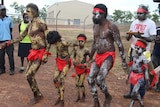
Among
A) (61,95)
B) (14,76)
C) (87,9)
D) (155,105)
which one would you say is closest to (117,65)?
(14,76)

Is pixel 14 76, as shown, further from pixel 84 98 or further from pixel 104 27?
pixel 104 27

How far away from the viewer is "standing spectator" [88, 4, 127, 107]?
5434 millimetres

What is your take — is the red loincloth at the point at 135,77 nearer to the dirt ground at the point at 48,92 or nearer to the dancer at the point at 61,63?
the dirt ground at the point at 48,92

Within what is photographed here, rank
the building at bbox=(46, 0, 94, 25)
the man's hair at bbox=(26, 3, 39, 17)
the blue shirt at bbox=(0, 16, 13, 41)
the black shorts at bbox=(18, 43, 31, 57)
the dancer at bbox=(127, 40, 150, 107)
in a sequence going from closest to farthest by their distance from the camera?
the dancer at bbox=(127, 40, 150, 107)
the man's hair at bbox=(26, 3, 39, 17)
the blue shirt at bbox=(0, 16, 13, 41)
the black shorts at bbox=(18, 43, 31, 57)
the building at bbox=(46, 0, 94, 25)

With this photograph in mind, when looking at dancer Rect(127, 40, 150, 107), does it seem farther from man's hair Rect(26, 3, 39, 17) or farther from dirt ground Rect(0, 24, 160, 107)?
man's hair Rect(26, 3, 39, 17)

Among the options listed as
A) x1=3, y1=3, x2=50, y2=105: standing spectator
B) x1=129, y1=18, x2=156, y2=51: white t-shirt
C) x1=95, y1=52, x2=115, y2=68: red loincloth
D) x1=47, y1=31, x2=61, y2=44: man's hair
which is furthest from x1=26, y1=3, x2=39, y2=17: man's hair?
x1=129, y1=18, x2=156, y2=51: white t-shirt

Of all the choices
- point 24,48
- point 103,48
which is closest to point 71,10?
point 24,48

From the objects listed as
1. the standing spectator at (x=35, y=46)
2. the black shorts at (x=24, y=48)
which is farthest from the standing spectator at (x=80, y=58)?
the black shorts at (x=24, y=48)

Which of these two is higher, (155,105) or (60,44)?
(60,44)

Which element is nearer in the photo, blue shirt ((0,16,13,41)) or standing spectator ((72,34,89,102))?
standing spectator ((72,34,89,102))

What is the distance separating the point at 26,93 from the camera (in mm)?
7141

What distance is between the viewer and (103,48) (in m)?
5.54

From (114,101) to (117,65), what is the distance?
15.6 feet

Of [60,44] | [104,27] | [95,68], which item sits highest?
[104,27]
